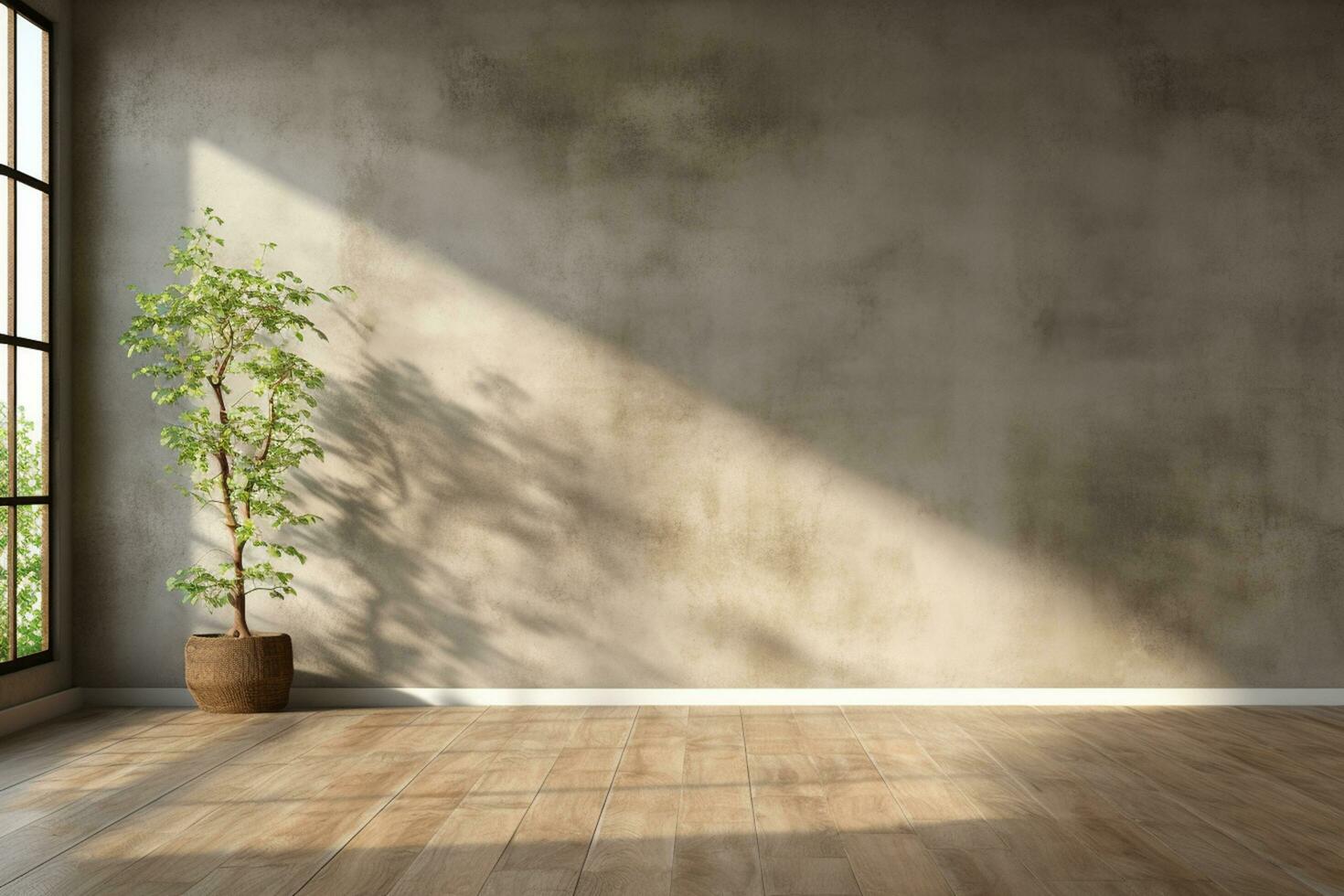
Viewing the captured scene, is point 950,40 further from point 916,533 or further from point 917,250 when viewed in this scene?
point 916,533

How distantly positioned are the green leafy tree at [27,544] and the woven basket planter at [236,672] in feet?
2.21

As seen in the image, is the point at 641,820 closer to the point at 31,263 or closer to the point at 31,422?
the point at 31,422

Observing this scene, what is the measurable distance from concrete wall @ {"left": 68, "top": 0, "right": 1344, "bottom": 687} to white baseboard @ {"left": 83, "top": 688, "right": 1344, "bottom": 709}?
0.07 m

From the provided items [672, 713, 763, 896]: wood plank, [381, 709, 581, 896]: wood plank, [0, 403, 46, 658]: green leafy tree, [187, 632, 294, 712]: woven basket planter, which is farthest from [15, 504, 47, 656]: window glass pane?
[672, 713, 763, 896]: wood plank

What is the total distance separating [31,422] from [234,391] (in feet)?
2.69

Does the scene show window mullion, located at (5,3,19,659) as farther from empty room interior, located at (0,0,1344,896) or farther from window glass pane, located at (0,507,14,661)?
empty room interior, located at (0,0,1344,896)

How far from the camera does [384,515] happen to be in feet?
15.6

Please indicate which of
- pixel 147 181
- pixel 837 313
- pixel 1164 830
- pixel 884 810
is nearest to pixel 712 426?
pixel 837 313

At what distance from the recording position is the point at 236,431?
441 centimetres

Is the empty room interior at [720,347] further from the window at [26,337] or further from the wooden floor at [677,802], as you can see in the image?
the wooden floor at [677,802]

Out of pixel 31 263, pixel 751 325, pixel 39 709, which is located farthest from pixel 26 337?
pixel 751 325

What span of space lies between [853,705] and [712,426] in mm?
1389

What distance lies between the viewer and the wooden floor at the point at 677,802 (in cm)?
261

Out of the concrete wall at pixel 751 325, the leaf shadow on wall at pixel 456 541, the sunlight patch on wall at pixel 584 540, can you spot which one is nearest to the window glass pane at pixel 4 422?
the concrete wall at pixel 751 325
